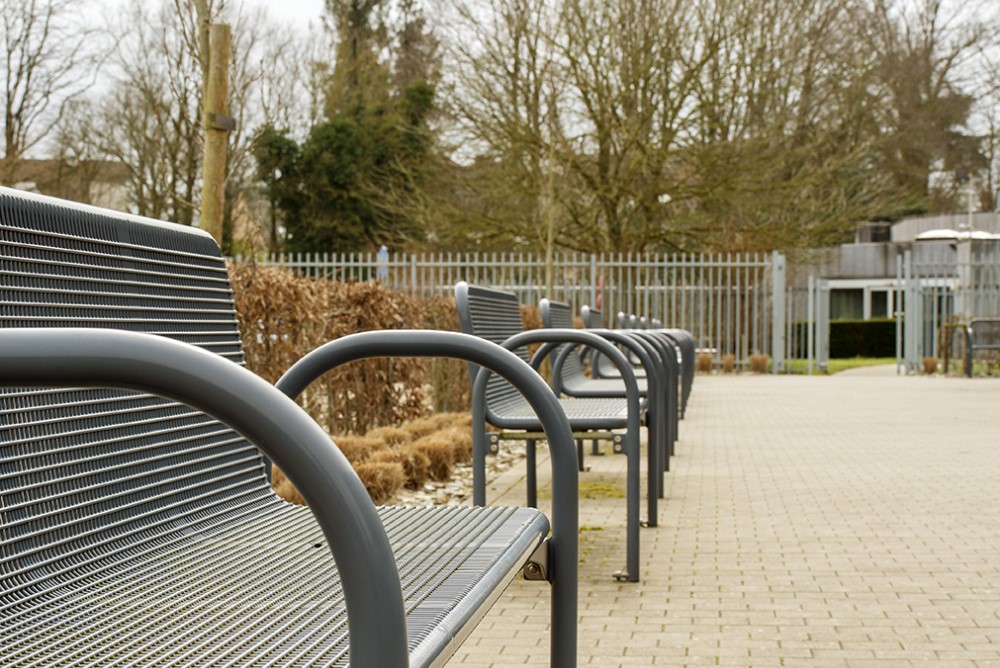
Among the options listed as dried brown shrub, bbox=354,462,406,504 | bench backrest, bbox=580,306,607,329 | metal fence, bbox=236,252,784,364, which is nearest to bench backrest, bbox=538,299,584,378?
bench backrest, bbox=580,306,607,329

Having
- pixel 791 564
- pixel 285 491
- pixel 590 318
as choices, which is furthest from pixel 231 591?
pixel 590 318

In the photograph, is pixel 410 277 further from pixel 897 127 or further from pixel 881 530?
pixel 881 530

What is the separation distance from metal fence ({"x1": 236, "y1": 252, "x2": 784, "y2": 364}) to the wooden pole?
1380 centimetres

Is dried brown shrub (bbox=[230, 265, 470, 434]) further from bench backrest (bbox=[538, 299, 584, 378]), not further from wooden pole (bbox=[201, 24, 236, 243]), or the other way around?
bench backrest (bbox=[538, 299, 584, 378])

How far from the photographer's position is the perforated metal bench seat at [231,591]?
1558mm

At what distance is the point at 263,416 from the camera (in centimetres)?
106

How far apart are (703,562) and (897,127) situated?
26.5 m

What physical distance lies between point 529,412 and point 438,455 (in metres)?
2.07

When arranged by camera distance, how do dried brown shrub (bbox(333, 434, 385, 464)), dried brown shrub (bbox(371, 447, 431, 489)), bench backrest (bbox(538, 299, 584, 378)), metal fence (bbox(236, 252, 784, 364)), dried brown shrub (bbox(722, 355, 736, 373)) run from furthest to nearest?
1. dried brown shrub (bbox(722, 355, 736, 373))
2. metal fence (bbox(236, 252, 784, 364))
3. bench backrest (bbox(538, 299, 584, 378))
4. dried brown shrub (bbox(333, 434, 385, 464))
5. dried brown shrub (bbox(371, 447, 431, 489))

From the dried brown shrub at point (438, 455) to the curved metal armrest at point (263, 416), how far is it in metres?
5.50

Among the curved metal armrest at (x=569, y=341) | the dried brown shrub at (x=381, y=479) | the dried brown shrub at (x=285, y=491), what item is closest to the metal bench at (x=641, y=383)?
the curved metal armrest at (x=569, y=341)

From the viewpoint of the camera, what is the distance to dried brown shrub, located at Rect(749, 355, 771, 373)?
21.1m

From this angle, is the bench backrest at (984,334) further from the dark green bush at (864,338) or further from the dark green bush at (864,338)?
the dark green bush at (864,338)

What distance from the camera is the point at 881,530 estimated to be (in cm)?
530
